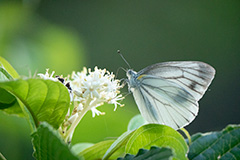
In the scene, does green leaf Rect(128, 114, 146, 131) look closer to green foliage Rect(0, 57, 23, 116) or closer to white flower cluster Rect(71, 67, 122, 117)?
white flower cluster Rect(71, 67, 122, 117)

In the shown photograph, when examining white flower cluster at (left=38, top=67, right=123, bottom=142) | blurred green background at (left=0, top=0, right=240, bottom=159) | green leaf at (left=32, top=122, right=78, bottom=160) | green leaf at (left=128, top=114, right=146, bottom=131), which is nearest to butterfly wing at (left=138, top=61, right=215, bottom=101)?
green leaf at (left=128, top=114, right=146, bottom=131)

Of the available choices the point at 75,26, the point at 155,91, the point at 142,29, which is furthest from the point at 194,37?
the point at 155,91

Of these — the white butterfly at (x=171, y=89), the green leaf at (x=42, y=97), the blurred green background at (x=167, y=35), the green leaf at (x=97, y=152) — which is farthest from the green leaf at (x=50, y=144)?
the blurred green background at (x=167, y=35)

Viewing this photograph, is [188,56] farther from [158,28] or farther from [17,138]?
Result: [17,138]

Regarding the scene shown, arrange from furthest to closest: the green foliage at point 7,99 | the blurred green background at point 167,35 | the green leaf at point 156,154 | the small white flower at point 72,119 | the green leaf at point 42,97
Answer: the blurred green background at point 167,35 < the small white flower at point 72,119 < the green foliage at point 7,99 < the green leaf at point 42,97 < the green leaf at point 156,154

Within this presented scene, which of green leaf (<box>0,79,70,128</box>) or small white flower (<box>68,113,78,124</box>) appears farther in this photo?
small white flower (<box>68,113,78,124</box>)

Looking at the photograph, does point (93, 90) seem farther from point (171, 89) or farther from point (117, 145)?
point (171, 89)

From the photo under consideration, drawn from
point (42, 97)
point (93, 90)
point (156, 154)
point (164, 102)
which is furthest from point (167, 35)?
point (156, 154)

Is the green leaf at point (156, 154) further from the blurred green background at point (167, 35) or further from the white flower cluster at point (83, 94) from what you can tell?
the blurred green background at point (167, 35)
